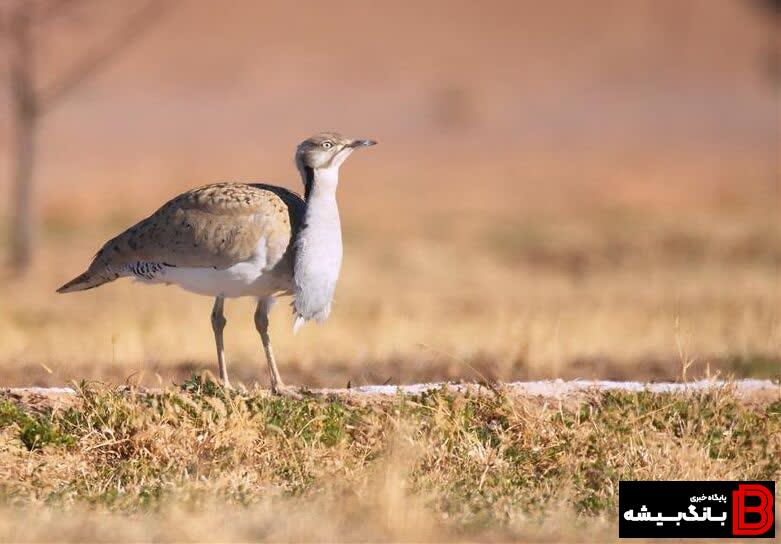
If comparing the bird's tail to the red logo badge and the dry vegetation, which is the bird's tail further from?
the red logo badge

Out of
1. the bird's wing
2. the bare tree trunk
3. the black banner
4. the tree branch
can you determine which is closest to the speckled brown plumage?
the bird's wing

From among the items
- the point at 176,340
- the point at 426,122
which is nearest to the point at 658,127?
the point at 426,122

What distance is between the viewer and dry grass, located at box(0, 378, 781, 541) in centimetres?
658

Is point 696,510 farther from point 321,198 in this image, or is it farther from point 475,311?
point 475,311

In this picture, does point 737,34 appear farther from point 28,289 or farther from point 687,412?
point 687,412

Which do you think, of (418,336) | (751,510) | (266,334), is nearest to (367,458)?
(266,334)

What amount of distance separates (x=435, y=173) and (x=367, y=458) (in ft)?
80.9

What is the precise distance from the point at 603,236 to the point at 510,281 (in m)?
3.07

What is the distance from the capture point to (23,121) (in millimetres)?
17281

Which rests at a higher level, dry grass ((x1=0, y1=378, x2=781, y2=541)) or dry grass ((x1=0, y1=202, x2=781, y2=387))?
dry grass ((x1=0, y1=202, x2=781, y2=387))

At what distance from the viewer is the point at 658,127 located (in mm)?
45344

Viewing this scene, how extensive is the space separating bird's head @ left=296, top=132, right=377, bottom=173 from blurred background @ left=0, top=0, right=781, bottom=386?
5.49ft

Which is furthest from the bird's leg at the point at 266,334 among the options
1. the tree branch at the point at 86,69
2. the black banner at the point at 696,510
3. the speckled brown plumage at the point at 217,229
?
the tree branch at the point at 86,69

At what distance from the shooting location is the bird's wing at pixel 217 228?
8.36 meters
